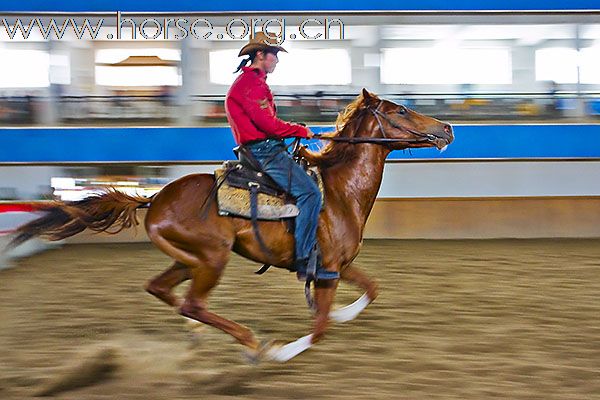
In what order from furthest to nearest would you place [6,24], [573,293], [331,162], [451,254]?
[6,24] < [451,254] < [573,293] < [331,162]

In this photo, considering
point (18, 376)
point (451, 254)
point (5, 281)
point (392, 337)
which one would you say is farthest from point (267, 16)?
point (18, 376)

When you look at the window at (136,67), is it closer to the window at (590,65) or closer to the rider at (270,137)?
the window at (590,65)

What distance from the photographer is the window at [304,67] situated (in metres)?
11.6

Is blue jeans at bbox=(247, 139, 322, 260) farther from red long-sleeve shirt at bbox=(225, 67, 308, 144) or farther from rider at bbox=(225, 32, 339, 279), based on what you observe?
red long-sleeve shirt at bbox=(225, 67, 308, 144)

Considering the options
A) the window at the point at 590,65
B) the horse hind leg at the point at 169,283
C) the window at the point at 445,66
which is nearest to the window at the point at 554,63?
the window at the point at 590,65

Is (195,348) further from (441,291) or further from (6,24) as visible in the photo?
(6,24)

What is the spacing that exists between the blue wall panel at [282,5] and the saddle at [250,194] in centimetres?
652

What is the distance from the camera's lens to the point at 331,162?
234 inches

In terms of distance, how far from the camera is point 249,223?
5.50 metres

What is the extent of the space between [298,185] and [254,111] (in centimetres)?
55

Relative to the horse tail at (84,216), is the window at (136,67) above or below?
above

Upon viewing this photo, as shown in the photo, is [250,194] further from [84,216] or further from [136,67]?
[136,67]

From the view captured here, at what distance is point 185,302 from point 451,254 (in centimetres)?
541

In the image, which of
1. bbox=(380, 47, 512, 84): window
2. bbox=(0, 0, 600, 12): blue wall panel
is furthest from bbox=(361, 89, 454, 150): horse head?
bbox=(0, 0, 600, 12): blue wall panel
